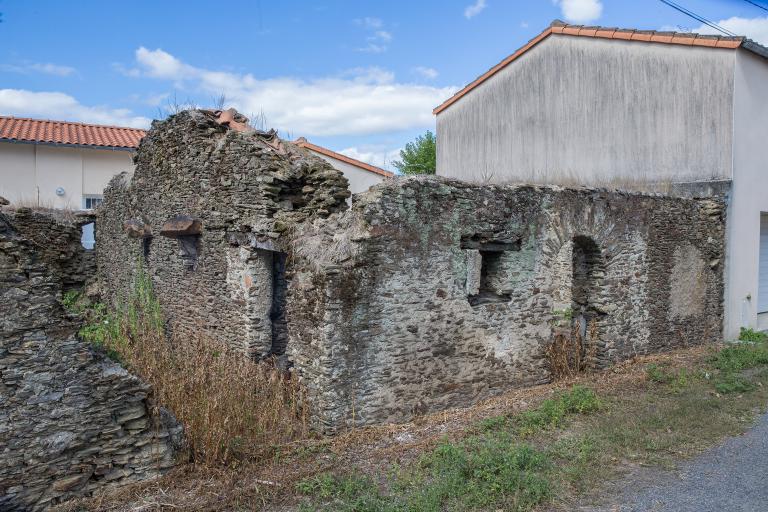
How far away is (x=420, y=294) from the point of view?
6.52m

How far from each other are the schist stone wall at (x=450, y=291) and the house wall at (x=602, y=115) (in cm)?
248

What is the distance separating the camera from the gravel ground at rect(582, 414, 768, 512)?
4.53 metres

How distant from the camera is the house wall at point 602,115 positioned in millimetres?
10719

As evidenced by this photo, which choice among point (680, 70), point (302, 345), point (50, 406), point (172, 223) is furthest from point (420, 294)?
point (680, 70)

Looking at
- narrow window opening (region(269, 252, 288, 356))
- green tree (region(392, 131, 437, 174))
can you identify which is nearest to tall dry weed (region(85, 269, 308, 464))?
narrow window opening (region(269, 252, 288, 356))

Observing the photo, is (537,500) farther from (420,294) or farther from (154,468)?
(154,468)

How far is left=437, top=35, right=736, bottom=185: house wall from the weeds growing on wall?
6.40 metres

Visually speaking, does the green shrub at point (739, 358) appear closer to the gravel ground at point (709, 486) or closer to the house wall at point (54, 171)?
the gravel ground at point (709, 486)

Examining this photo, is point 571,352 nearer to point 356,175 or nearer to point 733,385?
point 733,385

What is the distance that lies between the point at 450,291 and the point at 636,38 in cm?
788

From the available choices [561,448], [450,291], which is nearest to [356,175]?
[450,291]

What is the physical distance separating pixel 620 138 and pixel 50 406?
36.2ft

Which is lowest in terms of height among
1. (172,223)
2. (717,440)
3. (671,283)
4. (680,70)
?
(717,440)

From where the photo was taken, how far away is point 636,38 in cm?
1148
